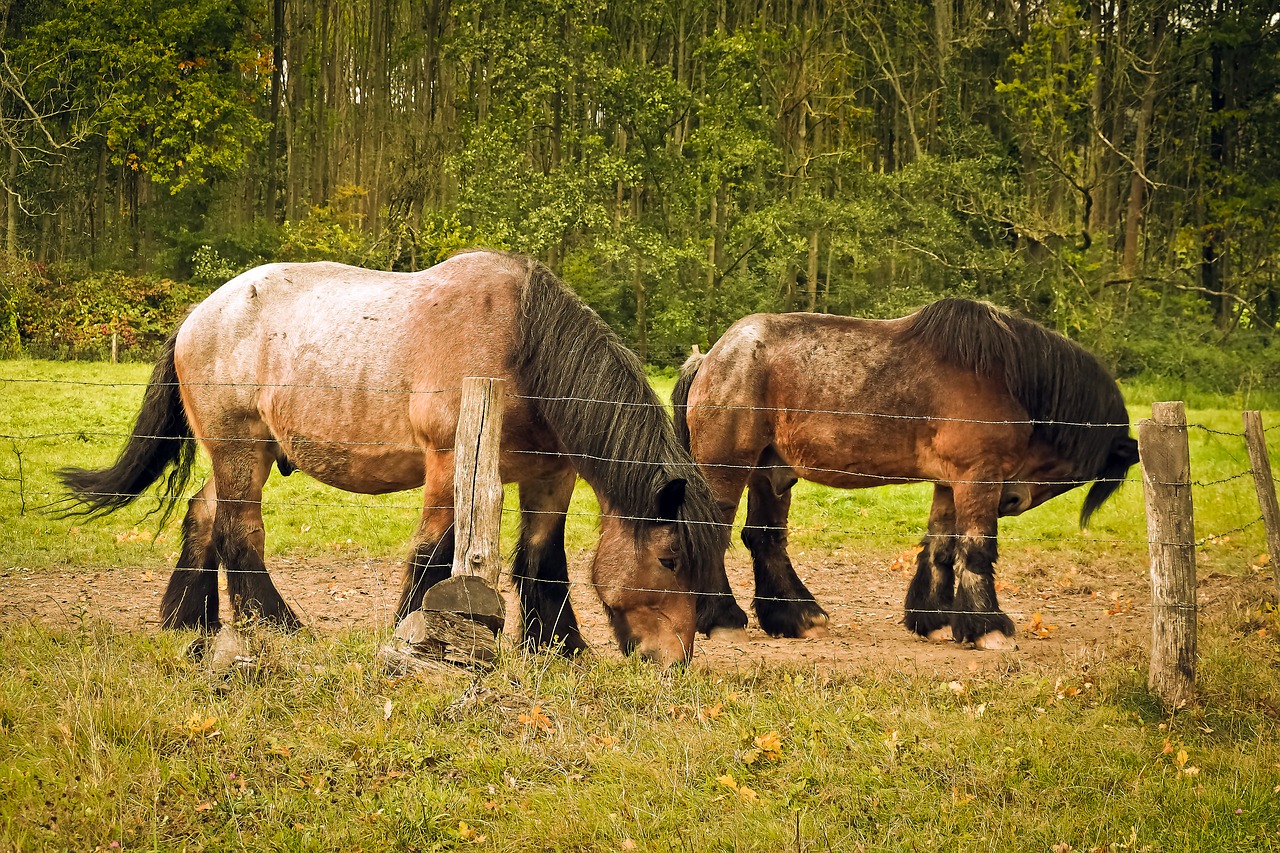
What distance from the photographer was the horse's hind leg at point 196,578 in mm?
6633

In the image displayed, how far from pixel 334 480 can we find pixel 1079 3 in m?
22.7

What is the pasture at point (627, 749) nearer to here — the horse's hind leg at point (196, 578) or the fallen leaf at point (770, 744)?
the fallen leaf at point (770, 744)

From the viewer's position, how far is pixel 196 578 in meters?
6.72

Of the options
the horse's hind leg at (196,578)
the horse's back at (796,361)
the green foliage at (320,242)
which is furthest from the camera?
the green foliage at (320,242)

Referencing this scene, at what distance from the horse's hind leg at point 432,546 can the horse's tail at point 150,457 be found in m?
2.27

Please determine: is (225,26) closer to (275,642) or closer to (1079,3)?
(1079,3)

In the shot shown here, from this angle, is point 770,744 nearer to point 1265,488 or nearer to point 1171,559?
point 1171,559

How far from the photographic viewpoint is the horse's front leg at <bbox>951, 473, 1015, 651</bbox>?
7.20m

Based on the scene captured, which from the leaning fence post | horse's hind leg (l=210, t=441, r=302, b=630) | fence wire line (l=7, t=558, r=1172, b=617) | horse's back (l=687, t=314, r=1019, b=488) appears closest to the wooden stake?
fence wire line (l=7, t=558, r=1172, b=617)

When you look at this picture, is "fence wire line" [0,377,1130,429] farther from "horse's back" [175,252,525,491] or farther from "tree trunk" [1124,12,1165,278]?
"tree trunk" [1124,12,1165,278]

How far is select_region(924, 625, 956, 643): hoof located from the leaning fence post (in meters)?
2.36

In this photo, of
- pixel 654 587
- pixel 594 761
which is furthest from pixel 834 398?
pixel 594 761

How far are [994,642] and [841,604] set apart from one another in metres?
1.38

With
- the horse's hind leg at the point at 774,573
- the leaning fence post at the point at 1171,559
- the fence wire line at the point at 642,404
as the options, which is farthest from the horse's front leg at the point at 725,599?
the leaning fence post at the point at 1171,559
